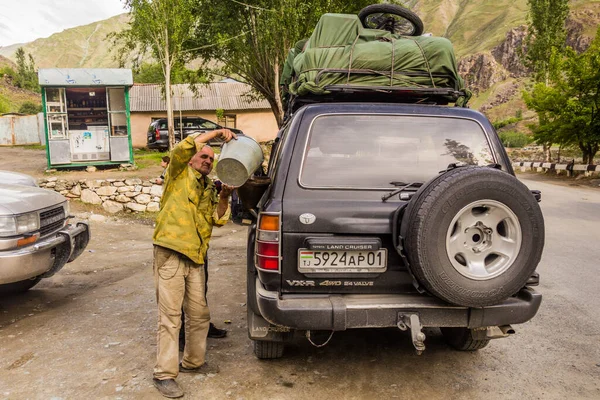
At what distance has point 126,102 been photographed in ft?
44.0

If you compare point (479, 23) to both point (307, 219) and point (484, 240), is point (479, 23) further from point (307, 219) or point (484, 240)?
point (307, 219)

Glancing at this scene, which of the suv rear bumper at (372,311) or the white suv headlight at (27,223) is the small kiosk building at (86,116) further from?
the suv rear bumper at (372,311)

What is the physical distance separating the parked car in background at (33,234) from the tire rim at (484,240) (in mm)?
3617

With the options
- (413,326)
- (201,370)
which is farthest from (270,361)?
(413,326)

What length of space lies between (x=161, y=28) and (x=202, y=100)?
50.5 feet

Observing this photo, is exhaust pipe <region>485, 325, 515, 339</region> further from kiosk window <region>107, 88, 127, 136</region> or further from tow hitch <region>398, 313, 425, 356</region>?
kiosk window <region>107, 88, 127, 136</region>

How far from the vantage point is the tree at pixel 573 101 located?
17.8 m

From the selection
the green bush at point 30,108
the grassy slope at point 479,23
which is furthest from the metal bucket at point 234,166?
the grassy slope at point 479,23

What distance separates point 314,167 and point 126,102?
11.9 m

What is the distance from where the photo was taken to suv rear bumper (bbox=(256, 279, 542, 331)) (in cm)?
274

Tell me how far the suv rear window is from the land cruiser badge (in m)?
0.24

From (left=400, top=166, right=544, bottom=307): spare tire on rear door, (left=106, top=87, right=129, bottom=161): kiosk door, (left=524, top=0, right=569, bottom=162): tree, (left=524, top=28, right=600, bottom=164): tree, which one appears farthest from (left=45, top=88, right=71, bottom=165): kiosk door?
(left=524, top=0, right=569, bottom=162): tree

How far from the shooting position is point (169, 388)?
3000 mm

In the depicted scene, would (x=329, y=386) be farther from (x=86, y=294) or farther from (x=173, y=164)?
(x=86, y=294)
